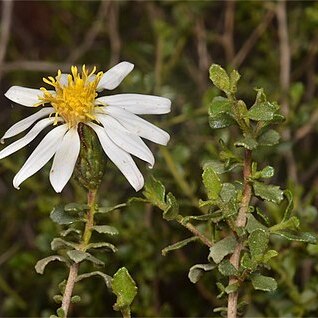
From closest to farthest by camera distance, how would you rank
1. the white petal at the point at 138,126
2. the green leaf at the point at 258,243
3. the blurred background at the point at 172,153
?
the green leaf at the point at 258,243
the white petal at the point at 138,126
the blurred background at the point at 172,153

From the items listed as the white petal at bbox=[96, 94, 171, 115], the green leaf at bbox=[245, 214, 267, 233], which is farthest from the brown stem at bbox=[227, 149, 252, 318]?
the white petal at bbox=[96, 94, 171, 115]

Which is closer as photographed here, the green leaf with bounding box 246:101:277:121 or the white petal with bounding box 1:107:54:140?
the green leaf with bounding box 246:101:277:121

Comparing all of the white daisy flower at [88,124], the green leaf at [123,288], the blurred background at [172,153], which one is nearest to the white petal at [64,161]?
the white daisy flower at [88,124]

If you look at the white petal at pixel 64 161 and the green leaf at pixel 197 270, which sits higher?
the white petal at pixel 64 161

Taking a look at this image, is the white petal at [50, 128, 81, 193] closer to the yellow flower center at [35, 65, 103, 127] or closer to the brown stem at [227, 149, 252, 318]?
the yellow flower center at [35, 65, 103, 127]

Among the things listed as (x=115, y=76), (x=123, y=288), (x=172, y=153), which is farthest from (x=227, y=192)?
(x=172, y=153)

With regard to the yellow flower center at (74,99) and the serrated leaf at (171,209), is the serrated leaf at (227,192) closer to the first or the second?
the serrated leaf at (171,209)

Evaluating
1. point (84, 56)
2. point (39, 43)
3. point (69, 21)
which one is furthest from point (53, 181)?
point (39, 43)

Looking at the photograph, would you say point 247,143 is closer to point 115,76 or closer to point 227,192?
point 227,192
